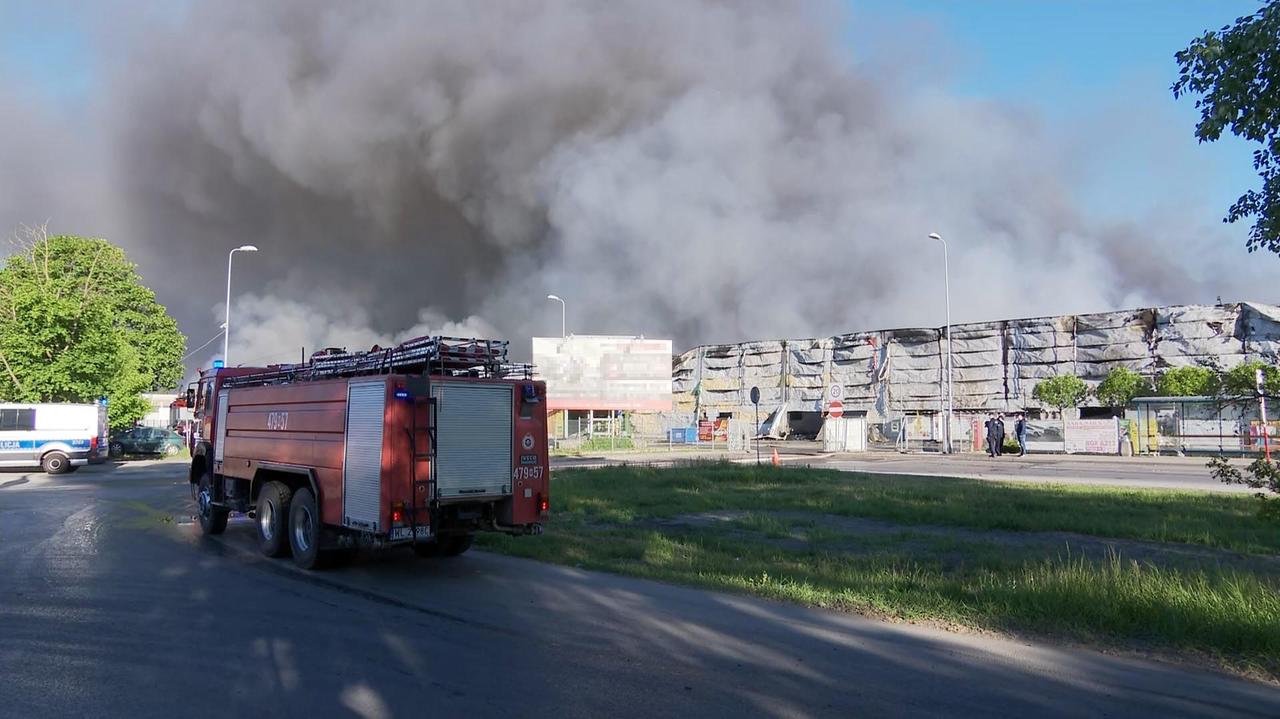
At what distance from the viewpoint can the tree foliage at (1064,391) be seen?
1836 inches

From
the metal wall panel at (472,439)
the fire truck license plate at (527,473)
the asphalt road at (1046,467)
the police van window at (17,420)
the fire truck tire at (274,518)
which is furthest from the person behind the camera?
the police van window at (17,420)

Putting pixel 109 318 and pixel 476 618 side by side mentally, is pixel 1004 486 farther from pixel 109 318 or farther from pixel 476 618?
pixel 109 318

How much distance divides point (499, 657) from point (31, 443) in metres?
29.0

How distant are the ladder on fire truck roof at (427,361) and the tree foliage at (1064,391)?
4469 centimetres

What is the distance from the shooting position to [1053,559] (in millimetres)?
9594

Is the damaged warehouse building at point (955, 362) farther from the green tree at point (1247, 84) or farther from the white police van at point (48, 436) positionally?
the green tree at point (1247, 84)

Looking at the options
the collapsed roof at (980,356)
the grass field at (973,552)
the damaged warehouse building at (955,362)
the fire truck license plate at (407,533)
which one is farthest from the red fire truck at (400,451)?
the collapsed roof at (980,356)

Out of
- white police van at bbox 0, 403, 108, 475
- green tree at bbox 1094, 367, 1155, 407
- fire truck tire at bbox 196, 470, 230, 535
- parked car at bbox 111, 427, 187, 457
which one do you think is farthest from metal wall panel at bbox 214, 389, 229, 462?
green tree at bbox 1094, 367, 1155, 407

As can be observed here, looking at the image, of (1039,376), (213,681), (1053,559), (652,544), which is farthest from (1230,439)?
(213,681)

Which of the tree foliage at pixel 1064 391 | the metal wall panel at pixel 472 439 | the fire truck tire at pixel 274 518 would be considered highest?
the tree foliage at pixel 1064 391

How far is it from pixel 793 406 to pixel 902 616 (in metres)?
57.6

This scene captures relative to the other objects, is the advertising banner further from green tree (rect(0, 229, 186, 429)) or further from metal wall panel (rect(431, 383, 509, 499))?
green tree (rect(0, 229, 186, 429))

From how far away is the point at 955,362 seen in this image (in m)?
56.5

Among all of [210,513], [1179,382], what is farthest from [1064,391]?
[210,513]
